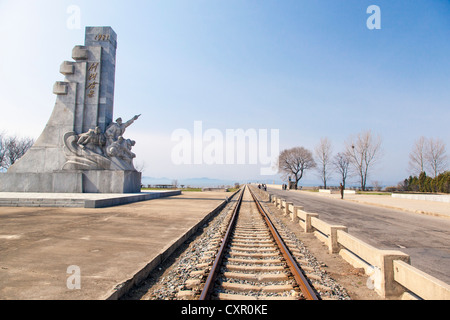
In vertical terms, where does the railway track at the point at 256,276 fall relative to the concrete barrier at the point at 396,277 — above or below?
below

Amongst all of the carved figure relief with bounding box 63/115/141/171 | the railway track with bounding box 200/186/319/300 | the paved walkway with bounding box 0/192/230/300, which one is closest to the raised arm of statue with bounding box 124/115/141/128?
the carved figure relief with bounding box 63/115/141/171

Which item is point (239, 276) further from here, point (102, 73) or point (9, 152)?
point (9, 152)

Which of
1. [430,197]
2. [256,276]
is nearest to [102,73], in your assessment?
[256,276]

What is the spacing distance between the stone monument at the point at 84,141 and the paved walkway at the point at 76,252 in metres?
10.1

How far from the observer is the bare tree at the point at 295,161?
75000 mm

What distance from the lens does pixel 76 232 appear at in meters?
7.32

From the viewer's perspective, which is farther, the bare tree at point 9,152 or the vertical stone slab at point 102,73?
the bare tree at point 9,152

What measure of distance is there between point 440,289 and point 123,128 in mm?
21984

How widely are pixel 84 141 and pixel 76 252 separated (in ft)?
54.9

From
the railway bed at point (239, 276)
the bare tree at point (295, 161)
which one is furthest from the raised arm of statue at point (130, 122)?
the bare tree at point (295, 161)

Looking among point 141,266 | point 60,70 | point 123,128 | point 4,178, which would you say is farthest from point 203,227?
point 60,70

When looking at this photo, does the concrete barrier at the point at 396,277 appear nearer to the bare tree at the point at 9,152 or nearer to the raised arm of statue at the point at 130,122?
the raised arm of statue at the point at 130,122

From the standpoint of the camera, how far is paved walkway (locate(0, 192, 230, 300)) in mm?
3631
